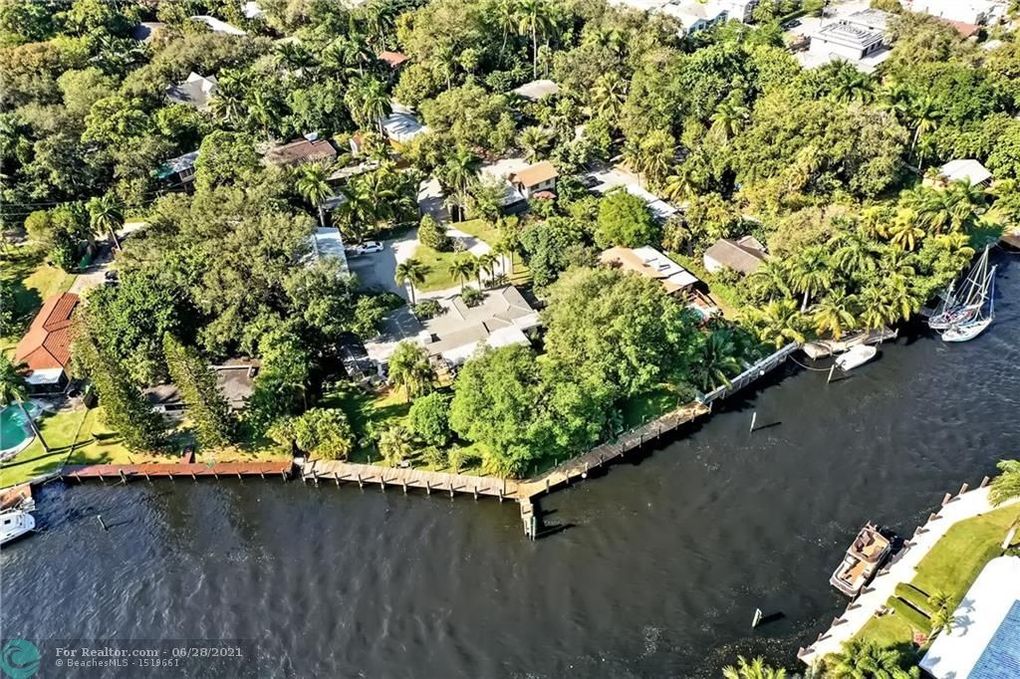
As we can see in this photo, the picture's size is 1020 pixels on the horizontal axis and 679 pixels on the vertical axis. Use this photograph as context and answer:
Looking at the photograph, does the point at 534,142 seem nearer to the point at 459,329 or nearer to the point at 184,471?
the point at 459,329

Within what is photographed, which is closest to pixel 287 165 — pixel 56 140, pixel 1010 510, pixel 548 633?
pixel 56 140

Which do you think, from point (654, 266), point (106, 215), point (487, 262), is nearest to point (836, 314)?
point (654, 266)

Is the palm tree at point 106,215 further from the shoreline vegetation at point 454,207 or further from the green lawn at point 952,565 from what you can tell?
the green lawn at point 952,565

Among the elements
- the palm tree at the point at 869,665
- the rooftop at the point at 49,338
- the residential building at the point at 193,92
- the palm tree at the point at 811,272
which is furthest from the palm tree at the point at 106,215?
the palm tree at the point at 869,665

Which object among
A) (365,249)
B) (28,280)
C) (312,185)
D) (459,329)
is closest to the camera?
(459,329)

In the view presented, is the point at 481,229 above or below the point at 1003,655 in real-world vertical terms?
below

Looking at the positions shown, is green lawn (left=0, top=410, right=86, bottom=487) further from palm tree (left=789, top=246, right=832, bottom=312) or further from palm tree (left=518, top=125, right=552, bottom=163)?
palm tree (left=789, top=246, right=832, bottom=312)

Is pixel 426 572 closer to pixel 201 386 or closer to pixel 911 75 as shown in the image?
pixel 201 386
